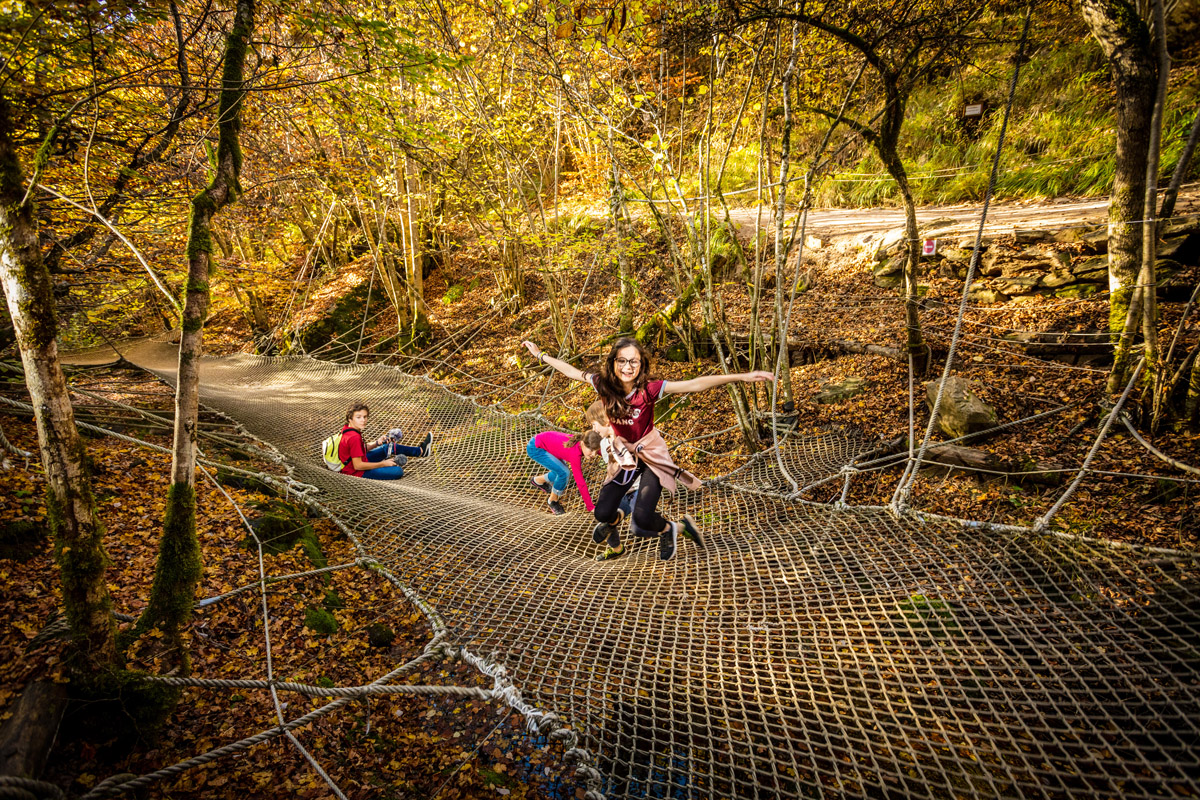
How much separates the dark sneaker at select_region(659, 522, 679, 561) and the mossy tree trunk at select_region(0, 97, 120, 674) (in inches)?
80.1

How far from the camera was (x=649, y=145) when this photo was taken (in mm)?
3178

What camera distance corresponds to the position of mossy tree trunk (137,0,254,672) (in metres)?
1.33

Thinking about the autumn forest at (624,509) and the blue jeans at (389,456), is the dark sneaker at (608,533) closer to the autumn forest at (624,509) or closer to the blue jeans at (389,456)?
the autumn forest at (624,509)

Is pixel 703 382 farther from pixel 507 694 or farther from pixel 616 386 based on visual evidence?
pixel 507 694

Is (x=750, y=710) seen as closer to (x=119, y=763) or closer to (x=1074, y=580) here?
(x=1074, y=580)

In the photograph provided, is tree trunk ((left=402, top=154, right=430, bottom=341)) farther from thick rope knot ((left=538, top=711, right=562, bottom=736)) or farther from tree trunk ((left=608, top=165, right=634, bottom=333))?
thick rope knot ((left=538, top=711, right=562, bottom=736))

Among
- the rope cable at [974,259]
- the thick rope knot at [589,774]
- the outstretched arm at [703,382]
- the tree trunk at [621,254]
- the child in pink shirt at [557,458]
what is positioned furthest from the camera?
the tree trunk at [621,254]

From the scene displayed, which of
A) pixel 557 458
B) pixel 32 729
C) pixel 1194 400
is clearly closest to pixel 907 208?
pixel 1194 400

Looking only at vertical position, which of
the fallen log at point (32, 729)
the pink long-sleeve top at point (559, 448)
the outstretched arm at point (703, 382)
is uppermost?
the outstretched arm at point (703, 382)

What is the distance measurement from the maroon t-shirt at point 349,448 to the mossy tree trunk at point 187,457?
2235 millimetres

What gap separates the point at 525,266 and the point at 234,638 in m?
7.60

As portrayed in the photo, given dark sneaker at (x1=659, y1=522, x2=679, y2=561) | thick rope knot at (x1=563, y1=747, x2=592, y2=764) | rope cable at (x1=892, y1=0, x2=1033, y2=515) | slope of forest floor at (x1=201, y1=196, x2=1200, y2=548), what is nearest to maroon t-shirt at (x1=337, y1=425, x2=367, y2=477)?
slope of forest floor at (x1=201, y1=196, x2=1200, y2=548)

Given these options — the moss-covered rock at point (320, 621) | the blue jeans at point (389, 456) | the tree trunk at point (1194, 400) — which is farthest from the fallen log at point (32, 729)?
the tree trunk at point (1194, 400)

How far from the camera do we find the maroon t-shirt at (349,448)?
354cm
